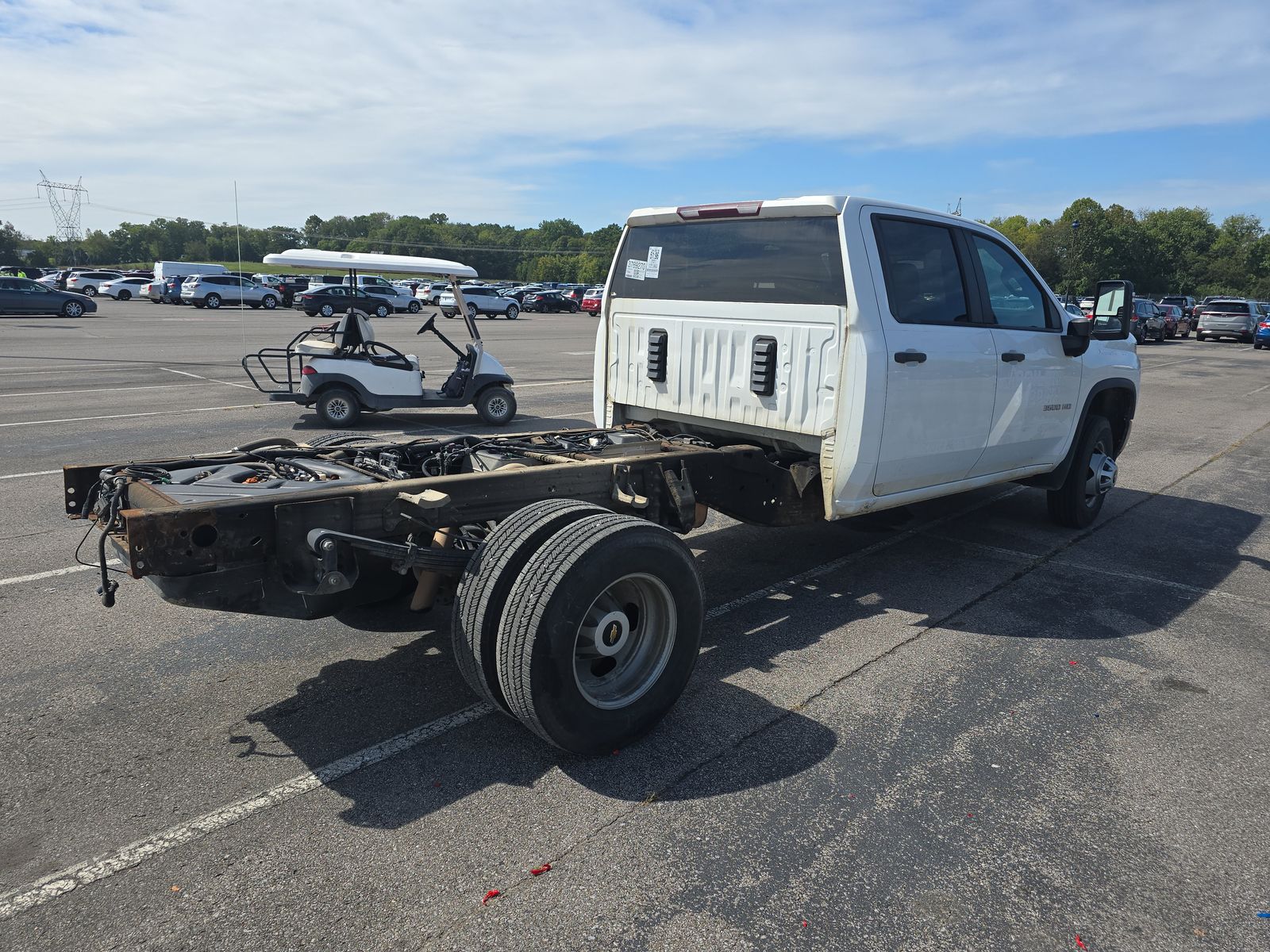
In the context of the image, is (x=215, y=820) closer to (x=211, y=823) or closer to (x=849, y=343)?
(x=211, y=823)

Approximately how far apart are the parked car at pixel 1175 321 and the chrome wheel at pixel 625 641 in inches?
1678

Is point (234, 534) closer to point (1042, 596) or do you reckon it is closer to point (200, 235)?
point (1042, 596)

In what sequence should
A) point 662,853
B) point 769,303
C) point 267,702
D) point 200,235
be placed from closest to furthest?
1. point 662,853
2. point 267,702
3. point 769,303
4. point 200,235

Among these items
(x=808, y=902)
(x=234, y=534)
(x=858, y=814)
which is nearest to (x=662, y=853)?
(x=808, y=902)

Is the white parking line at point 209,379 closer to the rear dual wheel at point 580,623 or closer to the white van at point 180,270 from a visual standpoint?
the rear dual wheel at point 580,623

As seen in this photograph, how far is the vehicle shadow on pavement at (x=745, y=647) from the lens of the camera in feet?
11.1

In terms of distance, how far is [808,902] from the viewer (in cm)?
273

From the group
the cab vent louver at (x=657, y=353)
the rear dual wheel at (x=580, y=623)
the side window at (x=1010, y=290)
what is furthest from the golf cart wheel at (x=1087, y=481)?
the rear dual wheel at (x=580, y=623)

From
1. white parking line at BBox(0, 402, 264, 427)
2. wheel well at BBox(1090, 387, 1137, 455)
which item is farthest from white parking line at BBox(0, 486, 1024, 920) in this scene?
white parking line at BBox(0, 402, 264, 427)

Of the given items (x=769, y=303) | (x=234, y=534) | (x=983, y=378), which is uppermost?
(x=769, y=303)

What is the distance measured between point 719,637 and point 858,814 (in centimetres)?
161

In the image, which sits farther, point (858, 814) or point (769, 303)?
point (769, 303)

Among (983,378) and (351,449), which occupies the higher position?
Result: (983,378)

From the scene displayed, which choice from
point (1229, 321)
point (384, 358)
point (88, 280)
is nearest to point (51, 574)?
point (384, 358)
